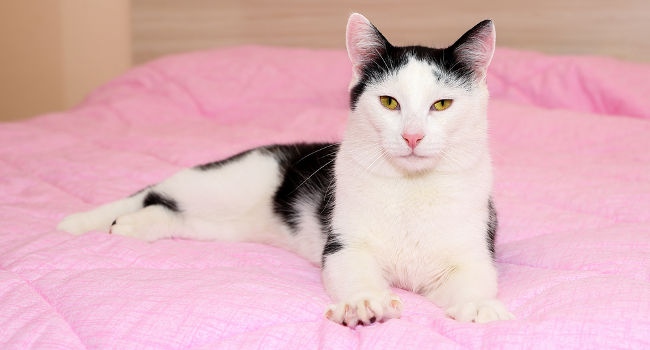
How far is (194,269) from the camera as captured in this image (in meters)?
1.32

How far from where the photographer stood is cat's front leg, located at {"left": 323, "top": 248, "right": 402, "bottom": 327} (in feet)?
3.34

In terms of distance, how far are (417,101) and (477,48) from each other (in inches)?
8.2

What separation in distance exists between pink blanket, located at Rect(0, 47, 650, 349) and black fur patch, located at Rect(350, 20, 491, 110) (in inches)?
15.9

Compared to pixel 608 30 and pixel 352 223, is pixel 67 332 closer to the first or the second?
pixel 352 223

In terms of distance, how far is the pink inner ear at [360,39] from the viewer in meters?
1.38

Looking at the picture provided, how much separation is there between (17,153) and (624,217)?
198 cm

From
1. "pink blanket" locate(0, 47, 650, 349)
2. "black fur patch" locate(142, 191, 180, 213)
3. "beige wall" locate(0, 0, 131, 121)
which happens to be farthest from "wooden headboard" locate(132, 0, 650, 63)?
"black fur patch" locate(142, 191, 180, 213)

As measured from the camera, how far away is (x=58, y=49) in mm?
4160

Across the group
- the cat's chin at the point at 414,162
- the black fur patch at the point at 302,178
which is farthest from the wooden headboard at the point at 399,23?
the cat's chin at the point at 414,162

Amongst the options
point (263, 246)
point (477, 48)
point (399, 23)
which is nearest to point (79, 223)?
point (263, 246)

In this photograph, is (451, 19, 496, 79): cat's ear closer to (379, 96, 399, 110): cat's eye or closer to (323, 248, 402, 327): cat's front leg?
(379, 96, 399, 110): cat's eye

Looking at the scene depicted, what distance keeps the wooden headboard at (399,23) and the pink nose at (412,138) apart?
2.36m

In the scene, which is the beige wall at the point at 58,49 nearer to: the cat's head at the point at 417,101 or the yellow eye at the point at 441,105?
the cat's head at the point at 417,101

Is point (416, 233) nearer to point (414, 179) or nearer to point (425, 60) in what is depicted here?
point (414, 179)
